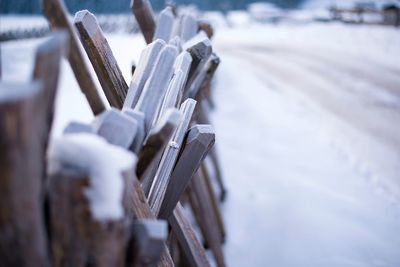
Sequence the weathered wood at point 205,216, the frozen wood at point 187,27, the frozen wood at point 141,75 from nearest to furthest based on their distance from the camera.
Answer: the frozen wood at point 141,75
the frozen wood at point 187,27
the weathered wood at point 205,216

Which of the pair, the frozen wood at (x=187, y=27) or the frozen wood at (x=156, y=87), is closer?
the frozen wood at (x=156, y=87)

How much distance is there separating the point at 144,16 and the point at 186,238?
3.77ft

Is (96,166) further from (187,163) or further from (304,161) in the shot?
(304,161)

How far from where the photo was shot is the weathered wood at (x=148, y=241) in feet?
2.08

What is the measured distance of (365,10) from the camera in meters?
21.0

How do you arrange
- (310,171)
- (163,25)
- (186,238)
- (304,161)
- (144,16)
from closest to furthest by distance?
(186,238), (163,25), (144,16), (310,171), (304,161)

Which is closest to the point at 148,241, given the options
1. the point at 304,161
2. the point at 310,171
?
the point at 310,171

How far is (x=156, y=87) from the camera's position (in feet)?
2.70

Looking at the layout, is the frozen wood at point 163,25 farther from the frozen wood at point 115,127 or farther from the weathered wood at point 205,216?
the frozen wood at point 115,127

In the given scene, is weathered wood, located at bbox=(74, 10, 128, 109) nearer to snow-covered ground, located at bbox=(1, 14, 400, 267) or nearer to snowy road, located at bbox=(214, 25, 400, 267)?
snow-covered ground, located at bbox=(1, 14, 400, 267)

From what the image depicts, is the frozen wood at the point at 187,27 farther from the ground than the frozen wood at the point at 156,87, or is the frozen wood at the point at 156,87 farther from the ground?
the frozen wood at the point at 156,87

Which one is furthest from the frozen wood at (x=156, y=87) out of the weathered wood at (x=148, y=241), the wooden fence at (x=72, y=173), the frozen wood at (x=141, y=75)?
the weathered wood at (x=148, y=241)

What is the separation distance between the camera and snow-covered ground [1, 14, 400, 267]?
2.42 meters

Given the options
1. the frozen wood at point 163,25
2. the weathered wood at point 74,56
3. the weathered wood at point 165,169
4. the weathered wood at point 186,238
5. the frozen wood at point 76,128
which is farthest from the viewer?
the frozen wood at point 163,25
